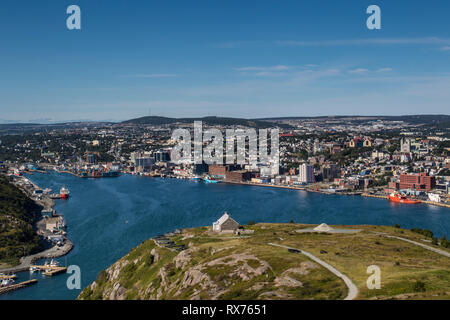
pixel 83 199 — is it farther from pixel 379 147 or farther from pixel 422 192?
pixel 379 147

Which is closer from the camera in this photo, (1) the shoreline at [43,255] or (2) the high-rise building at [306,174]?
(1) the shoreline at [43,255]

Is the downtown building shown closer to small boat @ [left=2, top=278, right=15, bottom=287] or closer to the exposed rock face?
the exposed rock face

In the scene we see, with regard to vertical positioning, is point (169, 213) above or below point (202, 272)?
below

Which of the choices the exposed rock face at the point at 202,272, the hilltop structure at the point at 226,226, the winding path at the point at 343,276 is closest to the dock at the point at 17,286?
the exposed rock face at the point at 202,272

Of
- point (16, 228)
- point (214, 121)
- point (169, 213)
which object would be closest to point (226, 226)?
point (16, 228)

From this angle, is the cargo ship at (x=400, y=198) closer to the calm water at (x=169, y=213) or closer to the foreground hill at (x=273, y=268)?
the calm water at (x=169, y=213)

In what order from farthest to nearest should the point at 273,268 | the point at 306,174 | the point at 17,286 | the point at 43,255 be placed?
the point at 306,174 → the point at 43,255 → the point at 17,286 → the point at 273,268

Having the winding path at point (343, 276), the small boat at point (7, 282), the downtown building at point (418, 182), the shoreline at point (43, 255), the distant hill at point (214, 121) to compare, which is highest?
the distant hill at point (214, 121)

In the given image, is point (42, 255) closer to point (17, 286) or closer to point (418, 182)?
point (17, 286)
